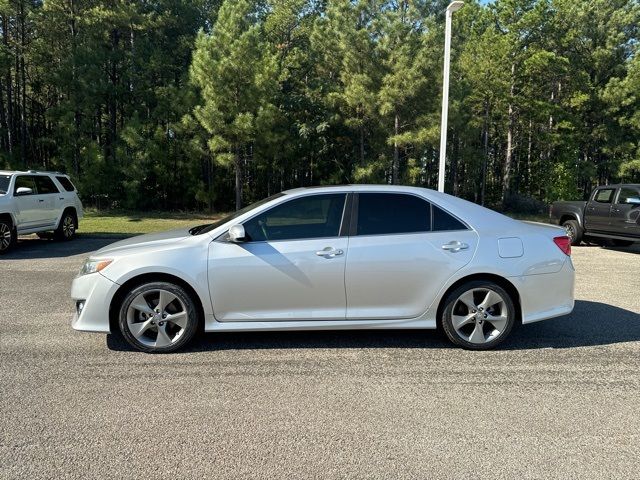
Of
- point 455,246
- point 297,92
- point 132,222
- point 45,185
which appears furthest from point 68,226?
point 297,92

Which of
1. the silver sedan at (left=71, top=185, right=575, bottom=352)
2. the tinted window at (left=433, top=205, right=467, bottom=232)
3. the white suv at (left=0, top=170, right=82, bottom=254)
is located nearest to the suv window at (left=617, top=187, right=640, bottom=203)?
the silver sedan at (left=71, top=185, right=575, bottom=352)

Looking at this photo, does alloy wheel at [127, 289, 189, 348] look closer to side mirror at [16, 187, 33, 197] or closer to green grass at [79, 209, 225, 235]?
side mirror at [16, 187, 33, 197]

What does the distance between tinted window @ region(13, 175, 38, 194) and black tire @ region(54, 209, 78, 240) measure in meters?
1.18

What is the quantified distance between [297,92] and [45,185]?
17.8 meters

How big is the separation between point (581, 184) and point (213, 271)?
3669 cm

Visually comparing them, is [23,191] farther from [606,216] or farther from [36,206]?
[606,216]

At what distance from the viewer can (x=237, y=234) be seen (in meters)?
4.63

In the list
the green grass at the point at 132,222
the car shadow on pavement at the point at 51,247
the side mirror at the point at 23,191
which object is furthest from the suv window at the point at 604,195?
the side mirror at the point at 23,191

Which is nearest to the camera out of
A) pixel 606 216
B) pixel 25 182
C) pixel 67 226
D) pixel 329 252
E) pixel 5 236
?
pixel 329 252

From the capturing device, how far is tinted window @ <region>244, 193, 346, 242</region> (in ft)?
16.0

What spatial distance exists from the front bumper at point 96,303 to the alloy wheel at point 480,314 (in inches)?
131

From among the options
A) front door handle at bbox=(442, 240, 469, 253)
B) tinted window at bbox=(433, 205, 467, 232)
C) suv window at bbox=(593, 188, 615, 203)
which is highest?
suv window at bbox=(593, 188, 615, 203)

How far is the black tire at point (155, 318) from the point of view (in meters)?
4.69

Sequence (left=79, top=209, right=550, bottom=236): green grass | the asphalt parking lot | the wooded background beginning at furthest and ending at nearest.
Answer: the wooded background
(left=79, top=209, right=550, bottom=236): green grass
the asphalt parking lot
